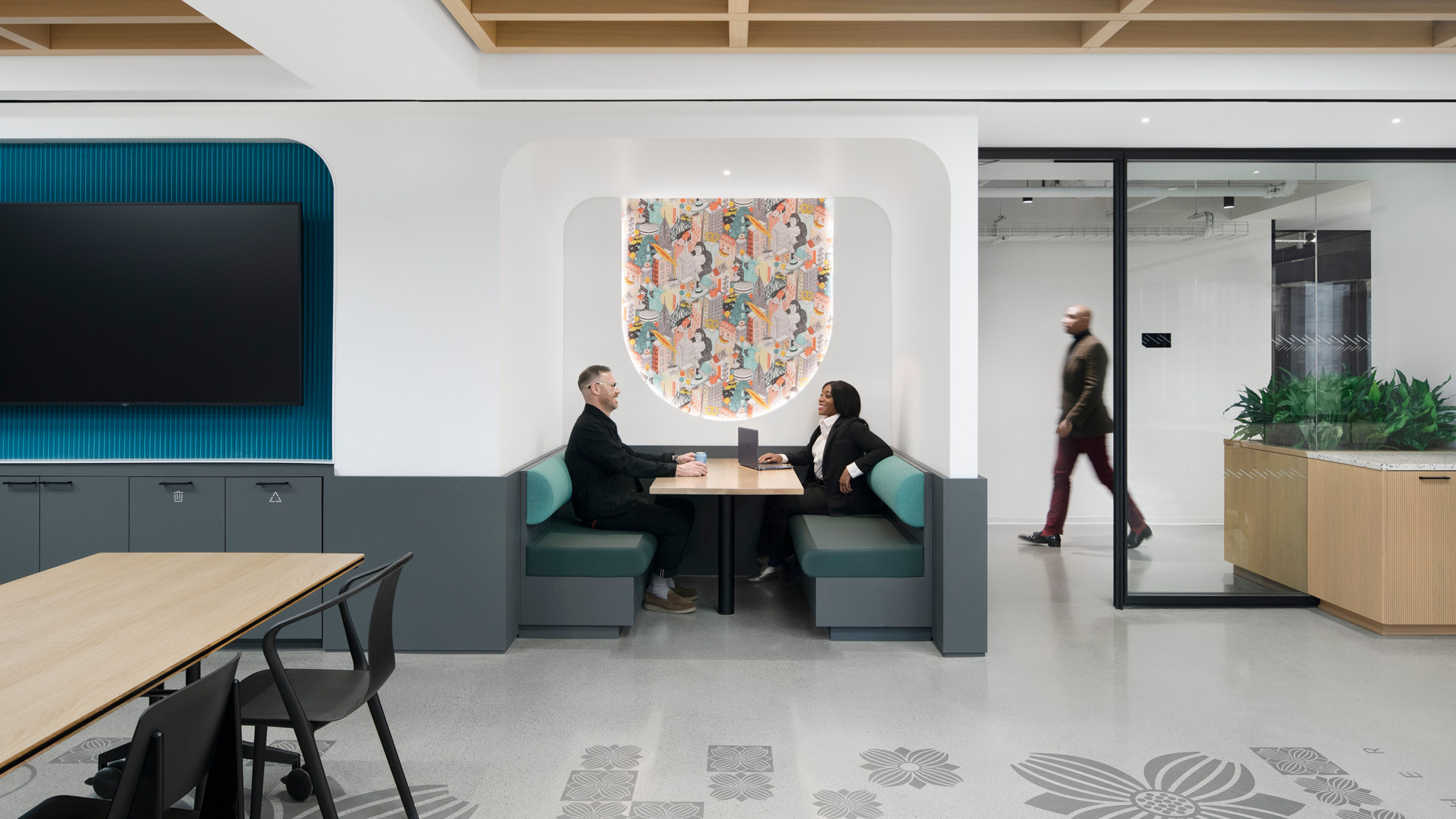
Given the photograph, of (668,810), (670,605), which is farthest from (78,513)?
(668,810)

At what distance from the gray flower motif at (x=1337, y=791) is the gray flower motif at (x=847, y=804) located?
1507 millimetres

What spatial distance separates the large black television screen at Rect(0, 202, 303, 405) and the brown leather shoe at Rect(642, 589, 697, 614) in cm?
231

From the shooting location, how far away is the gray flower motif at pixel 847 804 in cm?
256

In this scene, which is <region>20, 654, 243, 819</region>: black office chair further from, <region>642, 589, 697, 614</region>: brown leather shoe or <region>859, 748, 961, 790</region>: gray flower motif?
<region>642, 589, 697, 614</region>: brown leather shoe

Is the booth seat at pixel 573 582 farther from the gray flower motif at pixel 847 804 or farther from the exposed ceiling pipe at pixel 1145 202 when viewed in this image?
the exposed ceiling pipe at pixel 1145 202

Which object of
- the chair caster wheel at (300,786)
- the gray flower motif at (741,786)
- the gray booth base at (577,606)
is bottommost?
the gray flower motif at (741,786)

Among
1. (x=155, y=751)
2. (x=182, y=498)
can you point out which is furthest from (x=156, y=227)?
(x=155, y=751)

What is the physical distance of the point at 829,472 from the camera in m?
5.17

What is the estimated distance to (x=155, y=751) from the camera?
142 cm

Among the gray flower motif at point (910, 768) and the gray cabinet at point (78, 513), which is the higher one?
the gray cabinet at point (78, 513)

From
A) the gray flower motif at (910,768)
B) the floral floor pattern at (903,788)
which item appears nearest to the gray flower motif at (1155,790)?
the floral floor pattern at (903,788)

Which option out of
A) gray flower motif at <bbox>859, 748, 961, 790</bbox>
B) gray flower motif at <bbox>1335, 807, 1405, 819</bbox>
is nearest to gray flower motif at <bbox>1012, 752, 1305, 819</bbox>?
gray flower motif at <bbox>1335, 807, 1405, 819</bbox>

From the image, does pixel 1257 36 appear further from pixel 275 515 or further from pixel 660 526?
pixel 275 515

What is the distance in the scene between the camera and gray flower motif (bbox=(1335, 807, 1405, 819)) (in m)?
2.54
